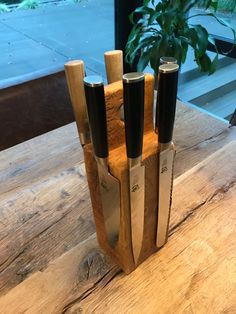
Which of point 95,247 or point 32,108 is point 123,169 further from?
point 32,108

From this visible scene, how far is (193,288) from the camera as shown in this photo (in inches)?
20.3

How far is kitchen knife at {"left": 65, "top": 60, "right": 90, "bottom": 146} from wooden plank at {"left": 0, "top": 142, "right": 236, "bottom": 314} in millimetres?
238

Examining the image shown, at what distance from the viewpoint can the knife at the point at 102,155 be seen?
1.11 feet

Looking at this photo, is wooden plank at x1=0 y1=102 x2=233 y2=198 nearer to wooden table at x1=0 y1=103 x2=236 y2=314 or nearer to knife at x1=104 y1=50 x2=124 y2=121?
wooden table at x1=0 y1=103 x2=236 y2=314

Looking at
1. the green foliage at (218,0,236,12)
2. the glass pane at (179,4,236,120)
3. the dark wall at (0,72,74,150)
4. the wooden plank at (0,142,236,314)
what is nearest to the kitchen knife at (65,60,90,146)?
the wooden plank at (0,142,236,314)

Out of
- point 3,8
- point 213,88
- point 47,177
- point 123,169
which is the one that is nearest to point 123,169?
point 123,169

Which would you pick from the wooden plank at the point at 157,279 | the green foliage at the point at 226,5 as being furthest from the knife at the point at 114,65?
the green foliage at the point at 226,5

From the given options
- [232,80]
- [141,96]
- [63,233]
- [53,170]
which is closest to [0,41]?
[232,80]

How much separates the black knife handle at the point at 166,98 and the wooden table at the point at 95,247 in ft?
0.83

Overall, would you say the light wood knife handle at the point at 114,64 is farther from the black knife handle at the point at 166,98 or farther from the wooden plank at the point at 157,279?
the wooden plank at the point at 157,279

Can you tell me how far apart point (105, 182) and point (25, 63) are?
2.33 meters

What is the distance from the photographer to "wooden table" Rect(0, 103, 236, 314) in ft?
1.64

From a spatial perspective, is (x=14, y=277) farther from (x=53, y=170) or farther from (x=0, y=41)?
(x=0, y=41)

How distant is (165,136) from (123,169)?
0.24ft
